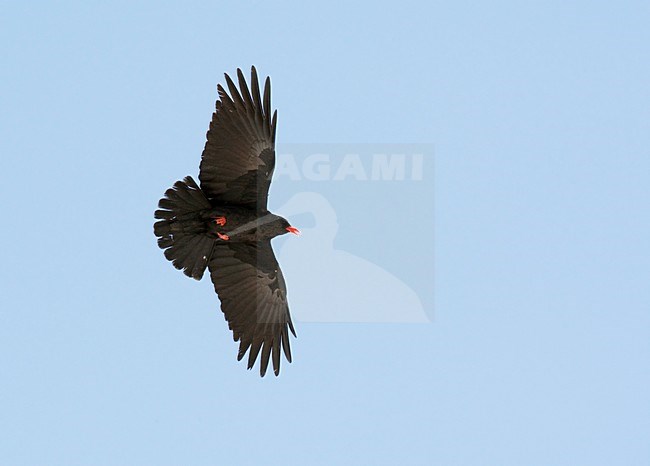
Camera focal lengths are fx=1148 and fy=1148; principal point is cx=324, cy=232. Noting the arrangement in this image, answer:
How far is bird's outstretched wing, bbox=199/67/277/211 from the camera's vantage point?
21594 millimetres

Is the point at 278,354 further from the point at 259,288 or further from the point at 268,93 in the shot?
the point at 268,93

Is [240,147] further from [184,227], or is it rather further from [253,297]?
[253,297]

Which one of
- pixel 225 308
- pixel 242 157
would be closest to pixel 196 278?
pixel 225 308

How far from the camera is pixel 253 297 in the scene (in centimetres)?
2380

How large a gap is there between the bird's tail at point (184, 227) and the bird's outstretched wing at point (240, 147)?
33 cm

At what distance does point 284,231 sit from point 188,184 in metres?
2.27

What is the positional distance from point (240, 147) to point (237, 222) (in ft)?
4.85

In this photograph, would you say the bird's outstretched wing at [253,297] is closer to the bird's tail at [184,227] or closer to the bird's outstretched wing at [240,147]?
the bird's tail at [184,227]

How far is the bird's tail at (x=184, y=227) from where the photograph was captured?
21750 mm

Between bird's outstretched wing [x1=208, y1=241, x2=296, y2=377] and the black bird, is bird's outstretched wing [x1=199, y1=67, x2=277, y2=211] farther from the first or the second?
bird's outstretched wing [x1=208, y1=241, x2=296, y2=377]

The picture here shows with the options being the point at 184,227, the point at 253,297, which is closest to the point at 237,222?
the point at 184,227

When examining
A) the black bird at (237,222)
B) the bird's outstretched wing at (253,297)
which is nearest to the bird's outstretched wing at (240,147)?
the black bird at (237,222)

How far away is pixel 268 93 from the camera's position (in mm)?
21672

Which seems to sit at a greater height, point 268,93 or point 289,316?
point 268,93
